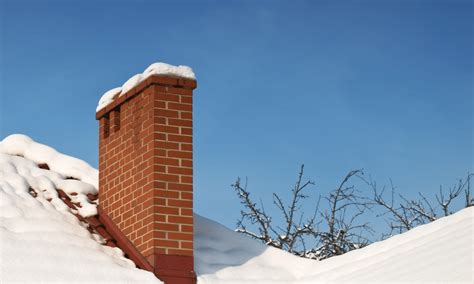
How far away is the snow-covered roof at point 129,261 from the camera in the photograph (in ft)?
24.0

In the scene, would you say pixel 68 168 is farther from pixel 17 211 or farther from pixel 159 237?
pixel 159 237

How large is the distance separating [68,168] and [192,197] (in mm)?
1985

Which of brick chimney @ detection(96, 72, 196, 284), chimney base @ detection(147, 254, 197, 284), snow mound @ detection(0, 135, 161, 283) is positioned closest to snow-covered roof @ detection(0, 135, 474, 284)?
snow mound @ detection(0, 135, 161, 283)

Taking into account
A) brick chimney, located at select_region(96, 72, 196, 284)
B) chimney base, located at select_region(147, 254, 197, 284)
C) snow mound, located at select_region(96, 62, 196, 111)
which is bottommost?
chimney base, located at select_region(147, 254, 197, 284)

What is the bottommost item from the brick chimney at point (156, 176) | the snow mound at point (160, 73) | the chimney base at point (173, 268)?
the chimney base at point (173, 268)

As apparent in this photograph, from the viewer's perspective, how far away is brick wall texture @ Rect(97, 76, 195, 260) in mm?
8055

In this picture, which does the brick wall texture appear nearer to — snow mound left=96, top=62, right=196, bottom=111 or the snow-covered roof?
snow mound left=96, top=62, right=196, bottom=111

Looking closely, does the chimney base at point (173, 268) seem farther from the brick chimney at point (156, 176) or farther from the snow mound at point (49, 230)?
the snow mound at point (49, 230)

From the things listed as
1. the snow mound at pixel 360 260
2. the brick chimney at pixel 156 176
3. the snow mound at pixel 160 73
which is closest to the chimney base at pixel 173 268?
the brick chimney at pixel 156 176

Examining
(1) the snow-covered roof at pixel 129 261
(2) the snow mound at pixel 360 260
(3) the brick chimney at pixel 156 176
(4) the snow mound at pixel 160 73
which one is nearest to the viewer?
(2) the snow mound at pixel 360 260

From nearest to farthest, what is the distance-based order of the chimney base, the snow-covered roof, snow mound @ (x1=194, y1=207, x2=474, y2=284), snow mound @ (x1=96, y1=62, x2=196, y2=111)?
snow mound @ (x1=194, y1=207, x2=474, y2=284) → the snow-covered roof → the chimney base → snow mound @ (x1=96, y1=62, x2=196, y2=111)

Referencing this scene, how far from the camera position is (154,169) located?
813cm

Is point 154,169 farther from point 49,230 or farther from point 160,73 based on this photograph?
point 49,230

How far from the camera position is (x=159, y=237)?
7965mm
